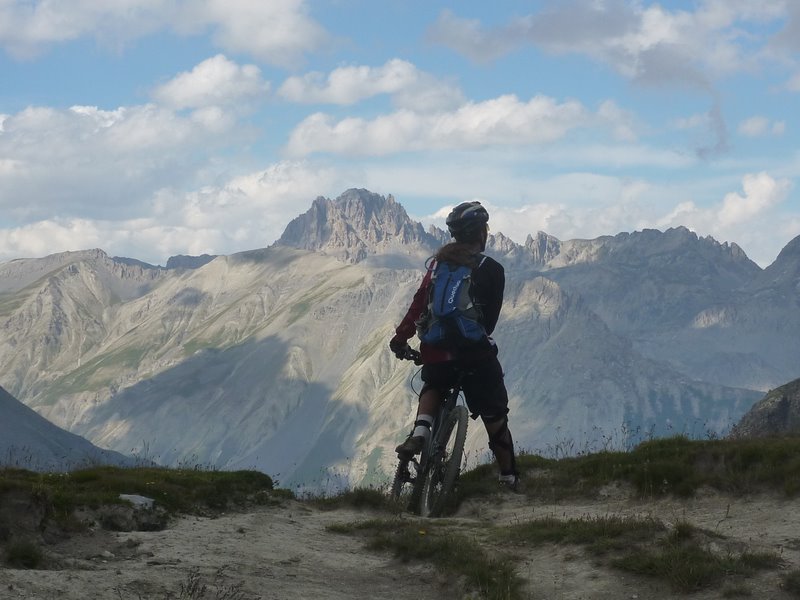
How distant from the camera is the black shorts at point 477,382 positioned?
43.0 ft

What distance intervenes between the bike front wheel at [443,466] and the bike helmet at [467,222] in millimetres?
2409

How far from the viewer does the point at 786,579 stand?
8422mm

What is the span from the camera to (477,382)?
13172 mm

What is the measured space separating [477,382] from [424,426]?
95 cm

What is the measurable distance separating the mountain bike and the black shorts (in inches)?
6.0

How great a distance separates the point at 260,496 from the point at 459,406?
13.0 ft

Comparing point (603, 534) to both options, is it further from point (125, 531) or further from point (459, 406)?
point (125, 531)

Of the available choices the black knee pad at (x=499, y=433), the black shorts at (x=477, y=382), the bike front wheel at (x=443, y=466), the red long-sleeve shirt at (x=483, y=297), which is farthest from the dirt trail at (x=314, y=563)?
the red long-sleeve shirt at (x=483, y=297)

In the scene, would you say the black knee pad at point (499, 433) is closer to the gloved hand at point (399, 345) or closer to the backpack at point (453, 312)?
the backpack at point (453, 312)

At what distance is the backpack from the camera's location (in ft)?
41.7

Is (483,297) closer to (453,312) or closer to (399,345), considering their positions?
(453,312)

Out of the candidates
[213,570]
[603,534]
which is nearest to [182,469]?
[213,570]

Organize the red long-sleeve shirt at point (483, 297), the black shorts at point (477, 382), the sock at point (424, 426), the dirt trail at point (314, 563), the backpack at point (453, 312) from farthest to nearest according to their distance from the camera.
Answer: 1. the sock at point (424, 426)
2. the black shorts at point (477, 382)
3. the red long-sleeve shirt at point (483, 297)
4. the backpack at point (453, 312)
5. the dirt trail at point (314, 563)

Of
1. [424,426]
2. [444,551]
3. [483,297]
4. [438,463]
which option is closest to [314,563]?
[444,551]
